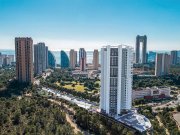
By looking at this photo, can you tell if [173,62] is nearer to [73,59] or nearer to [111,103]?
[73,59]

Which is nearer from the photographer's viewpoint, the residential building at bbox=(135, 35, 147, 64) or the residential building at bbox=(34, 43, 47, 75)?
the residential building at bbox=(34, 43, 47, 75)

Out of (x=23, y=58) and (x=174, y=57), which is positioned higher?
(x=174, y=57)

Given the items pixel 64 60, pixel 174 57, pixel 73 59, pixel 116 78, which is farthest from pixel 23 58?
pixel 174 57

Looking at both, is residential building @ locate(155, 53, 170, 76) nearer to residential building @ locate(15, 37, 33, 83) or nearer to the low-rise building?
the low-rise building

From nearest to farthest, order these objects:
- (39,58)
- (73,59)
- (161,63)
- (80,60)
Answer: (161,63) < (39,58) < (80,60) < (73,59)

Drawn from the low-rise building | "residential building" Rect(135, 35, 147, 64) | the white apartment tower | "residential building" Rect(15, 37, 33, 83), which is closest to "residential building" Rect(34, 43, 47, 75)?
"residential building" Rect(15, 37, 33, 83)

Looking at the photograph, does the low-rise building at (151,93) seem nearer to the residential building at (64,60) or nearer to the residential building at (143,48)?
the residential building at (143,48)

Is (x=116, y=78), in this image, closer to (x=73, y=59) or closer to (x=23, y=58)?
(x=23, y=58)

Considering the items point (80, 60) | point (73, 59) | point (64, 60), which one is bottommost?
point (64, 60)
